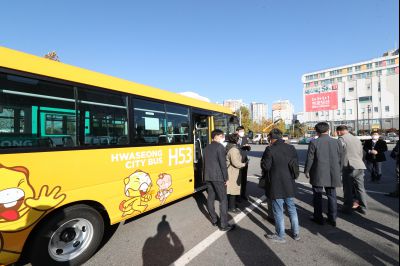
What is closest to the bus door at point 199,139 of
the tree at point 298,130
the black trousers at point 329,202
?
the black trousers at point 329,202

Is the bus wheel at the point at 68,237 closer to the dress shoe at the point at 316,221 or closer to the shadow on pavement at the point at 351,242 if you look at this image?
the shadow on pavement at the point at 351,242

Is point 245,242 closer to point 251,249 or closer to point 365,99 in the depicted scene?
point 251,249

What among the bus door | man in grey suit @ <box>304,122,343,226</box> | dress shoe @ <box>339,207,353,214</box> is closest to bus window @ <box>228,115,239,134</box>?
the bus door

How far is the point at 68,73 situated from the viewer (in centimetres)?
333

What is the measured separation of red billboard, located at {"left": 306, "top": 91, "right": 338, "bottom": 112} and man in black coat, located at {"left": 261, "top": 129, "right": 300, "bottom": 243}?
32.2 m

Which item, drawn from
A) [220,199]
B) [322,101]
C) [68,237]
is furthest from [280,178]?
[322,101]

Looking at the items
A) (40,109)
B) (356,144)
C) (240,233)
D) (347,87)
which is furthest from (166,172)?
(347,87)

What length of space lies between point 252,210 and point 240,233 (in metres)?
1.34

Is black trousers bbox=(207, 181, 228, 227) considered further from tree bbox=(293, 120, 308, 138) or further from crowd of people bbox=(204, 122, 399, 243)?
tree bbox=(293, 120, 308, 138)

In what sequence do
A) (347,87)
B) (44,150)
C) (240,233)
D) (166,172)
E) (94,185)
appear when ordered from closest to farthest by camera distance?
(44,150), (94,185), (240,233), (166,172), (347,87)

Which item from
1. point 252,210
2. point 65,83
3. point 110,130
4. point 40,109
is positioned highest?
point 65,83

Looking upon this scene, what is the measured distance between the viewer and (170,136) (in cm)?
516

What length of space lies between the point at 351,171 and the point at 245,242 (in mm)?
A: 3114

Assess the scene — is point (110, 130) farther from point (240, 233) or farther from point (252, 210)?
point (252, 210)
